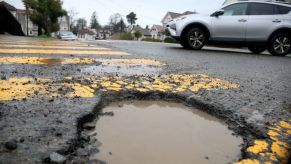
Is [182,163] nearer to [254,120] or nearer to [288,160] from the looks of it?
[288,160]

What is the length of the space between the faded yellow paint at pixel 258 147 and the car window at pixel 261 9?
24.1 feet

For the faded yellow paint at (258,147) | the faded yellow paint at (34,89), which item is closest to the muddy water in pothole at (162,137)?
the faded yellow paint at (258,147)

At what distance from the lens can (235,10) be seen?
7906 mm

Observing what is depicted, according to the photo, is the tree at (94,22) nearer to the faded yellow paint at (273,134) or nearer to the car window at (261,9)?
the car window at (261,9)

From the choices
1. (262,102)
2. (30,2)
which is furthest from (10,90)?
(30,2)

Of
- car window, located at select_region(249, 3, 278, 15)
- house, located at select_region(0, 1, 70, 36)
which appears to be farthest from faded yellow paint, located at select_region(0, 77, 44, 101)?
house, located at select_region(0, 1, 70, 36)

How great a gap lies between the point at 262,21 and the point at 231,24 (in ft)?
3.19

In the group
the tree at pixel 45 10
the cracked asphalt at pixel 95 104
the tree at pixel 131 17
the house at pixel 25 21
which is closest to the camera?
the cracked asphalt at pixel 95 104

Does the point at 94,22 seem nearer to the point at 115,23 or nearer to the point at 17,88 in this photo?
the point at 115,23

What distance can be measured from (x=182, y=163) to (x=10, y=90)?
1.53m

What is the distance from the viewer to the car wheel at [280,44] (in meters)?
7.84

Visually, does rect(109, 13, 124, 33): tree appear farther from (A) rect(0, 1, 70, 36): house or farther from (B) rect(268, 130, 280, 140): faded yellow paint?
(B) rect(268, 130, 280, 140): faded yellow paint

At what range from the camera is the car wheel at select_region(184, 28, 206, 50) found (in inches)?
309

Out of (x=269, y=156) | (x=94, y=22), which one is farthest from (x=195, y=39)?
(x=94, y=22)
